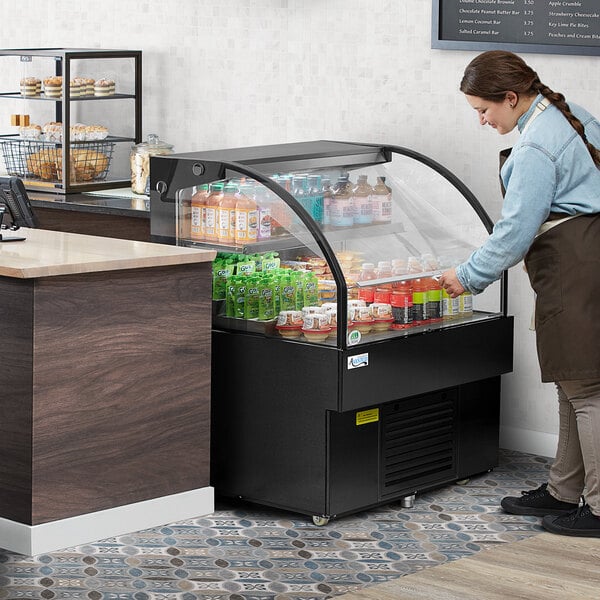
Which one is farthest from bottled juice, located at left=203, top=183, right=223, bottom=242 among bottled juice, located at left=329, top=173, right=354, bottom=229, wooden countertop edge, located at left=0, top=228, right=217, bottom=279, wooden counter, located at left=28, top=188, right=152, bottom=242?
wooden counter, located at left=28, top=188, right=152, bottom=242

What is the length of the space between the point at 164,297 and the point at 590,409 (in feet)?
4.87

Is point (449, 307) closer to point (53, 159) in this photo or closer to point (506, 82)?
point (506, 82)

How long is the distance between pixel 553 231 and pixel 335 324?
80cm

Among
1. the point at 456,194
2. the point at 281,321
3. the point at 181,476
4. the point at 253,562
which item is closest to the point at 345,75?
the point at 456,194

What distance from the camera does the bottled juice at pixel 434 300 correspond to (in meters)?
5.07

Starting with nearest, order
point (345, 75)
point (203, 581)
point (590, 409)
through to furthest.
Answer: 1. point (203, 581)
2. point (590, 409)
3. point (345, 75)

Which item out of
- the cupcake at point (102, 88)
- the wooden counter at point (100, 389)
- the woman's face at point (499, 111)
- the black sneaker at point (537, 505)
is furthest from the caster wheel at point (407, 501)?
the cupcake at point (102, 88)

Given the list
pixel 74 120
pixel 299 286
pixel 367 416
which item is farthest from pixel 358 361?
pixel 74 120

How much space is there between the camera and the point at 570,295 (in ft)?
14.9

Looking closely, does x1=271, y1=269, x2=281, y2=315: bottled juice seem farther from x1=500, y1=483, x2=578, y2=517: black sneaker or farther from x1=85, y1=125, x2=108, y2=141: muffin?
x1=85, y1=125, x2=108, y2=141: muffin

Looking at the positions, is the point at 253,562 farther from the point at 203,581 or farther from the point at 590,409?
the point at 590,409

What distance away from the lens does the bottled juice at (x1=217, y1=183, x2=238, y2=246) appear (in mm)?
4887

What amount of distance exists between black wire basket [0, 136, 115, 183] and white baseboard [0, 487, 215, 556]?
225cm

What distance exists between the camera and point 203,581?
4.22m
